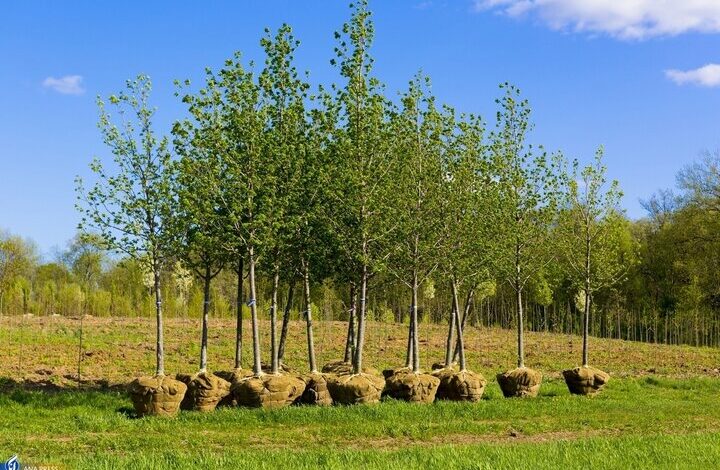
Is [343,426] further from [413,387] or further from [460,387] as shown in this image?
[460,387]

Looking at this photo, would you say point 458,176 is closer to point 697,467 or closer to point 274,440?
point 274,440

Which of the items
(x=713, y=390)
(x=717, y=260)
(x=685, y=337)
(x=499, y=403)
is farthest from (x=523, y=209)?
(x=685, y=337)

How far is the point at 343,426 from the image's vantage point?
14453 millimetres

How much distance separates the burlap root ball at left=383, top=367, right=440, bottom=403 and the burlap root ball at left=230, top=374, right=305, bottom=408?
2.31 metres

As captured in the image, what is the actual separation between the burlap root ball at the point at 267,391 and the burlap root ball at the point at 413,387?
7.59ft

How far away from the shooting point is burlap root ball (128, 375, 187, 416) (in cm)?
1501

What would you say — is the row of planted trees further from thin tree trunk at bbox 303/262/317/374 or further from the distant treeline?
the distant treeline

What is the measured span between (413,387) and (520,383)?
348cm

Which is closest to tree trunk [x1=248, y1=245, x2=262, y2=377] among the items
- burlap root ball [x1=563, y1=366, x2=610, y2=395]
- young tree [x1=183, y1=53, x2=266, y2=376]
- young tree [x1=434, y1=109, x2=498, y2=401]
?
young tree [x1=183, y1=53, x2=266, y2=376]

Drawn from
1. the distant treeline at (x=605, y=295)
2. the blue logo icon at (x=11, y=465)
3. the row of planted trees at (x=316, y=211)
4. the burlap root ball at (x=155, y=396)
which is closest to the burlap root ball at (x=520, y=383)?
the row of planted trees at (x=316, y=211)

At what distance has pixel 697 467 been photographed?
10445 millimetres

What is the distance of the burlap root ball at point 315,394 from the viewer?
54.5 ft

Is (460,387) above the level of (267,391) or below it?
below

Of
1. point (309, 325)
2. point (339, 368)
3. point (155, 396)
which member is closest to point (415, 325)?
point (339, 368)
